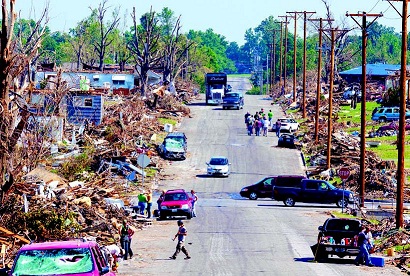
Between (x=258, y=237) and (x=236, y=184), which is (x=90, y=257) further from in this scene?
(x=236, y=184)

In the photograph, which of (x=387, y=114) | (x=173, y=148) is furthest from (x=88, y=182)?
(x=387, y=114)

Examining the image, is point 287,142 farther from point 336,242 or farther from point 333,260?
point 336,242

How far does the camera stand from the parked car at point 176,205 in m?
43.3

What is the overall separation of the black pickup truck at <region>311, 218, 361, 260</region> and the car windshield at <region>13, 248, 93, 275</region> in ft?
43.9

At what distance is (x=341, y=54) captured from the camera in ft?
484

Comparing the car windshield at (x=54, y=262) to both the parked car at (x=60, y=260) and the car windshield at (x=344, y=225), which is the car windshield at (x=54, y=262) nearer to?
the parked car at (x=60, y=260)

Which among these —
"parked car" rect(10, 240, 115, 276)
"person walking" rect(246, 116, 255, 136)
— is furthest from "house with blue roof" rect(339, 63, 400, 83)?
"parked car" rect(10, 240, 115, 276)

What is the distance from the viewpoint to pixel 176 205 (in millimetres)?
43469

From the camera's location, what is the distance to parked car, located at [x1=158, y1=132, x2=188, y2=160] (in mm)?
67375

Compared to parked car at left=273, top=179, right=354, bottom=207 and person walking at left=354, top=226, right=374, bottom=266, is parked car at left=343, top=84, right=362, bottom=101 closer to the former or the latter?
parked car at left=273, top=179, right=354, bottom=207

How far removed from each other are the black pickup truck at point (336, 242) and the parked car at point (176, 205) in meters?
12.4

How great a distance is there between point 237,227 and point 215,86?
65.7 meters

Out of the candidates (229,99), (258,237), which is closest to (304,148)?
(229,99)

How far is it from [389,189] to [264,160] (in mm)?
15045
